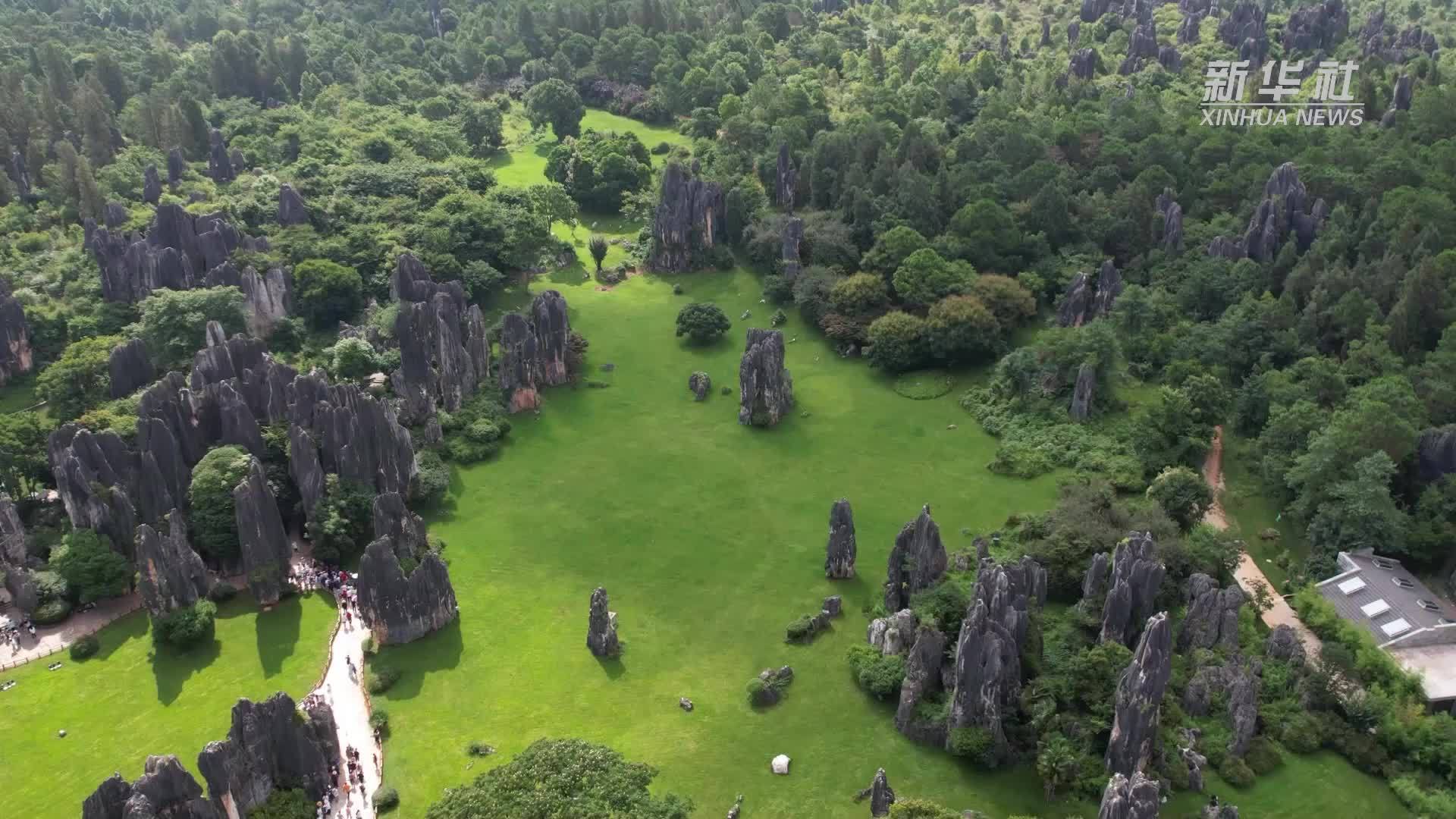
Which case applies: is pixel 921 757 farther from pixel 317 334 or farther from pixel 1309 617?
pixel 317 334

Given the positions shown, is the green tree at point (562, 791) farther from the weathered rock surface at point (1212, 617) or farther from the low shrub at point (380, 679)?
the weathered rock surface at point (1212, 617)

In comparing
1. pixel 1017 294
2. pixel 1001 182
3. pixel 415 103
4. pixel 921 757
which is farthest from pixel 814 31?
pixel 921 757

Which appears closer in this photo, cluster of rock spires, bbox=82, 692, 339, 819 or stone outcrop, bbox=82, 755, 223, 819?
stone outcrop, bbox=82, 755, 223, 819

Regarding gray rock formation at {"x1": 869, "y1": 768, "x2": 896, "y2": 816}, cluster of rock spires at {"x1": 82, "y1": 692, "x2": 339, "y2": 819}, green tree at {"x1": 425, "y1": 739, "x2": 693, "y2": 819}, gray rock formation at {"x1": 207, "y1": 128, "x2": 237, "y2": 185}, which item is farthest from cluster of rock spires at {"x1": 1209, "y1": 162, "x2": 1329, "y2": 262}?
gray rock formation at {"x1": 207, "y1": 128, "x2": 237, "y2": 185}

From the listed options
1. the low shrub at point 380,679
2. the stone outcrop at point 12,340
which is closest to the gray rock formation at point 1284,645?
the low shrub at point 380,679

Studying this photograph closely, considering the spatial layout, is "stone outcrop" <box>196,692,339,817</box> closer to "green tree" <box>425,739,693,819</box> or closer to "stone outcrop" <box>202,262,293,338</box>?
"green tree" <box>425,739,693,819</box>

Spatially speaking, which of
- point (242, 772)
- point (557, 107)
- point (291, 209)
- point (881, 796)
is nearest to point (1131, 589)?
point (881, 796)
